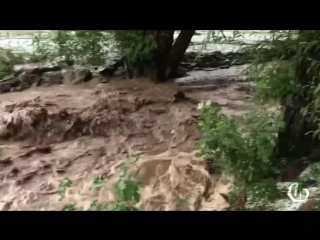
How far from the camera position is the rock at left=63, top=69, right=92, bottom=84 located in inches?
60.1

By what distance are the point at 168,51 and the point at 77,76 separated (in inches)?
13.4

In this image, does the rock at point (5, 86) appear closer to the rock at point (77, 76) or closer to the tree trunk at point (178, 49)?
the rock at point (77, 76)

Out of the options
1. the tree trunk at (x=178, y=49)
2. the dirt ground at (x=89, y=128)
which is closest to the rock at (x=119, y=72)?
the dirt ground at (x=89, y=128)

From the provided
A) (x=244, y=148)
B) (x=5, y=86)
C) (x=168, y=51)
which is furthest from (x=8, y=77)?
(x=244, y=148)

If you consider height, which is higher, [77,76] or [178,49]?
[178,49]

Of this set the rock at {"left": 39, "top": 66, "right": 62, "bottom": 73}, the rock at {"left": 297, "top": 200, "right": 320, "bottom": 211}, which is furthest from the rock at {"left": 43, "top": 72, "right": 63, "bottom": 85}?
the rock at {"left": 297, "top": 200, "right": 320, "bottom": 211}

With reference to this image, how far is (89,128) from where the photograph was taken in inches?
60.1

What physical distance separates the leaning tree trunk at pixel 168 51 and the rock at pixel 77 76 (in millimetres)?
243

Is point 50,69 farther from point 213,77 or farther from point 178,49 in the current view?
point 213,77

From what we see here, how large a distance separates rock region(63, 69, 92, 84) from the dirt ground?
23mm

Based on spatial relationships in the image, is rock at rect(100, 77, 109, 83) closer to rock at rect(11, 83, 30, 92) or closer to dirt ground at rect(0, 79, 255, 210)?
dirt ground at rect(0, 79, 255, 210)

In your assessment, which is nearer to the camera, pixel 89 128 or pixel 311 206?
pixel 311 206
